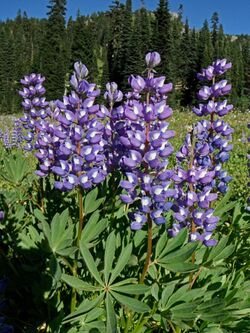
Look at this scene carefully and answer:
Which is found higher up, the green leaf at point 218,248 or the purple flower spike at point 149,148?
the purple flower spike at point 149,148

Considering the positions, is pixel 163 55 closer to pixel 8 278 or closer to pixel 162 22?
pixel 162 22

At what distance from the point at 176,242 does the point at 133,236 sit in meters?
0.41

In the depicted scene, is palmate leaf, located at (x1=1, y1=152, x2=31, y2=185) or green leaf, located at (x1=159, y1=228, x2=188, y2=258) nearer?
green leaf, located at (x1=159, y1=228, x2=188, y2=258)

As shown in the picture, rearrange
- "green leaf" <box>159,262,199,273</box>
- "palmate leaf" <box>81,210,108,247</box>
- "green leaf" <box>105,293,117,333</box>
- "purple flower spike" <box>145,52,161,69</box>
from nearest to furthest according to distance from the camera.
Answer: "green leaf" <box>105,293,117,333</box> < "green leaf" <box>159,262,199,273</box> < "purple flower spike" <box>145,52,161,69</box> < "palmate leaf" <box>81,210,108,247</box>

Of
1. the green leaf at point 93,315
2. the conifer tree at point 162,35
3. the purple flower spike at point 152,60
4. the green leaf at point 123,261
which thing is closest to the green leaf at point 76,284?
the green leaf at point 123,261

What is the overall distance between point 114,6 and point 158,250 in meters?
61.2

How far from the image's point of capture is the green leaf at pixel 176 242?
1782 mm

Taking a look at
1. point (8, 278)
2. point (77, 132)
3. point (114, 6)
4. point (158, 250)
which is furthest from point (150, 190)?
point (114, 6)

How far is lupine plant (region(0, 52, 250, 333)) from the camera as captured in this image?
173cm

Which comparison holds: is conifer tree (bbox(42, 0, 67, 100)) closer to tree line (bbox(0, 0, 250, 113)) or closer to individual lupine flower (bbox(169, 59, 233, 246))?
tree line (bbox(0, 0, 250, 113))

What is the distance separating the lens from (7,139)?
7.17m

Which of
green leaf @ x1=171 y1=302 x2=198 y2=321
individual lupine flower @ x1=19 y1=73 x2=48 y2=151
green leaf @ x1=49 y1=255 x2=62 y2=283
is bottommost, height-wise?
green leaf @ x1=171 y1=302 x2=198 y2=321

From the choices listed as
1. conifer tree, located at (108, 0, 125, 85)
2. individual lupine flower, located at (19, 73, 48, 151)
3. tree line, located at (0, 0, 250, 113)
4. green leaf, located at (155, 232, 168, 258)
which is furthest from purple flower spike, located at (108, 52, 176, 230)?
conifer tree, located at (108, 0, 125, 85)

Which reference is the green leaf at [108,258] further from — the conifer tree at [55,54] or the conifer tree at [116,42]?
the conifer tree at [116,42]
